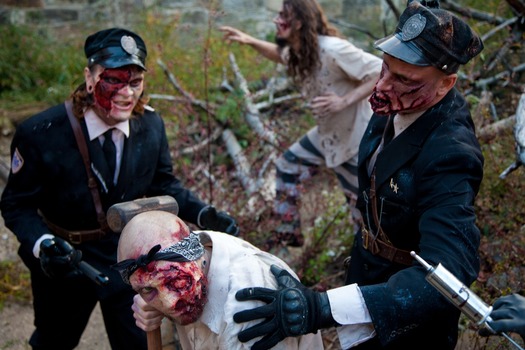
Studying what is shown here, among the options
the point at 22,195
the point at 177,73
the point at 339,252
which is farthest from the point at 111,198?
the point at 177,73

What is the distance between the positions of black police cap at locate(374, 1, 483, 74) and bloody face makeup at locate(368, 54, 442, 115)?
5 centimetres

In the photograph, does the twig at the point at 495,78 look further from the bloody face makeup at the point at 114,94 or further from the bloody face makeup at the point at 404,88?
the bloody face makeup at the point at 114,94

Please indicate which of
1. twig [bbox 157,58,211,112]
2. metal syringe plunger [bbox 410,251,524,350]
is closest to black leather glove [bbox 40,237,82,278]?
metal syringe plunger [bbox 410,251,524,350]

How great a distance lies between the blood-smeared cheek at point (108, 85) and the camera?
3.16 metres

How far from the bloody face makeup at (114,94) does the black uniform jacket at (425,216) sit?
1278 millimetres

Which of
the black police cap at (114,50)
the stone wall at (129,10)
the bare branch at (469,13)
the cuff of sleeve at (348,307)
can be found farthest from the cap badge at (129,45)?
the stone wall at (129,10)

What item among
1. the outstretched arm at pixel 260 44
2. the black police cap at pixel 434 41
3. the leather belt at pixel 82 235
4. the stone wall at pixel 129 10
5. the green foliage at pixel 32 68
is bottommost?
the green foliage at pixel 32 68

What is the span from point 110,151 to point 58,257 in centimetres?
60

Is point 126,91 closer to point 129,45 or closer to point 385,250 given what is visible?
point 129,45

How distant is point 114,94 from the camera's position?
3.16 meters

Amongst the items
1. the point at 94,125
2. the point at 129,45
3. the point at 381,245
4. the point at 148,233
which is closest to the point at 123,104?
the point at 94,125

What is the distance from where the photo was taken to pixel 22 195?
127 inches

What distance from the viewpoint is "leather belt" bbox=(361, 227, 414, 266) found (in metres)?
2.51

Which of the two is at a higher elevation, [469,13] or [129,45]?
[129,45]
